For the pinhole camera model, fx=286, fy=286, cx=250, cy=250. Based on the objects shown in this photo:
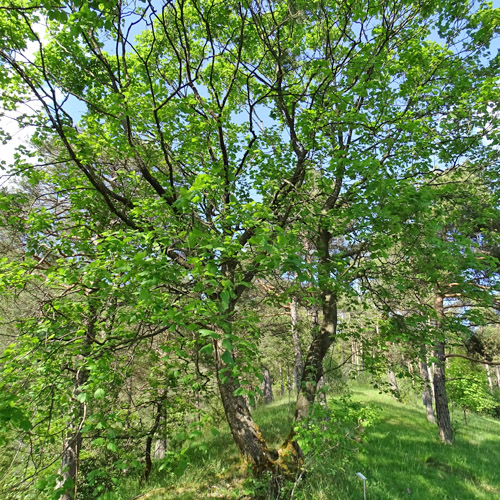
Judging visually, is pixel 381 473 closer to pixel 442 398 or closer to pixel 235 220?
pixel 442 398

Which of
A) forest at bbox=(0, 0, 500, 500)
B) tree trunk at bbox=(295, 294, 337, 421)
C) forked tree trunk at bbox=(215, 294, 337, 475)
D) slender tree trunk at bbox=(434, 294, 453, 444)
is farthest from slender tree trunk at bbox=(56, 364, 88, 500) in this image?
slender tree trunk at bbox=(434, 294, 453, 444)

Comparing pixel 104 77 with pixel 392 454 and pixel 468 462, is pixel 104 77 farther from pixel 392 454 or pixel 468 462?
pixel 468 462

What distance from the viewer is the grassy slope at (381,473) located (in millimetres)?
4966

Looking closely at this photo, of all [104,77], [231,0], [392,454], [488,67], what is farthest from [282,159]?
[392,454]

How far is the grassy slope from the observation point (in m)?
4.97

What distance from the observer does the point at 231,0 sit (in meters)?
4.30

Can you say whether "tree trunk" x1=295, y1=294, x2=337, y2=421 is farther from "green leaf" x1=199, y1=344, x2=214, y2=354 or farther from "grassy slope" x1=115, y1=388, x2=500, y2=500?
"green leaf" x1=199, y1=344, x2=214, y2=354

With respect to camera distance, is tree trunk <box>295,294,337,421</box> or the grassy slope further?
tree trunk <box>295,294,337,421</box>

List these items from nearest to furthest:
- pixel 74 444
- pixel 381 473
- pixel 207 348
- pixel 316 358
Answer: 1. pixel 207 348
2. pixel 74 444
3. pixel 316 358
4. pixel 381 473

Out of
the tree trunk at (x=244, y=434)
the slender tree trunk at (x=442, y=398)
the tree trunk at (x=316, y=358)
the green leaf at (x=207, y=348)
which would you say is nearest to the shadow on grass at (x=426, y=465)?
the slender tree trunk at (x=442, y=398)

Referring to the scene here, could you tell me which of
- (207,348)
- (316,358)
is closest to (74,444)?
(207,348)

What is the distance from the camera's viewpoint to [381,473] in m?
6.10

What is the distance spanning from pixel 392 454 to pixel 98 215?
29.1ft

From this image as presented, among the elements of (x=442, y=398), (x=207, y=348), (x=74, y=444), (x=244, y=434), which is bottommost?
(x=74, y=444)
